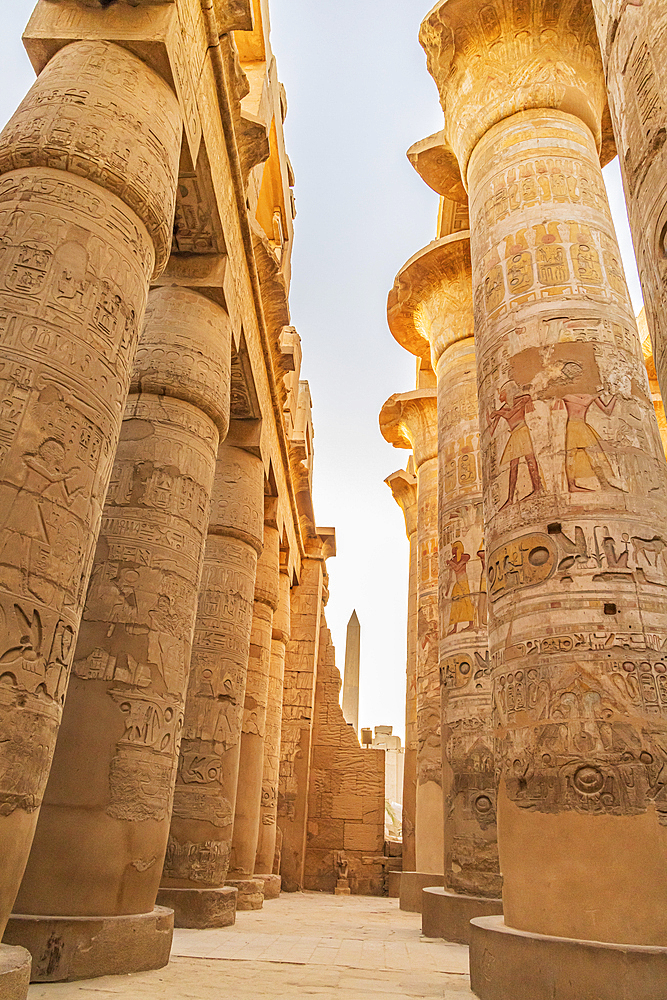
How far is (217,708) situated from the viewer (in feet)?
23.8

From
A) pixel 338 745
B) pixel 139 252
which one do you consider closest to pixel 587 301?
pixel 139 252

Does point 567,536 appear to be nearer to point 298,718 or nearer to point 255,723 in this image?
point 255,723

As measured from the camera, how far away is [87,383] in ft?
11.8

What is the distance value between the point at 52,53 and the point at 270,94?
524cm

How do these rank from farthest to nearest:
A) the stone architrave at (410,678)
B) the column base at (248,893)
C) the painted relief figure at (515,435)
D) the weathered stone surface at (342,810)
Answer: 1. the weathered stone surface at (342,810)
2. the stone architrave at (410,678)
3. the column base at (248,893)
4. the painted relief figure at (515,435)

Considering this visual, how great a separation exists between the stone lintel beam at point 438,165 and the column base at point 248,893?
8.70m

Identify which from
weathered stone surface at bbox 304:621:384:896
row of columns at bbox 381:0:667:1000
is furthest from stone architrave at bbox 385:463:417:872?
row of columns at bbox 381:0:667:1000

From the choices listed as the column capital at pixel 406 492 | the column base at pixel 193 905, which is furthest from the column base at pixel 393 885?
the column base at pixel 193 905

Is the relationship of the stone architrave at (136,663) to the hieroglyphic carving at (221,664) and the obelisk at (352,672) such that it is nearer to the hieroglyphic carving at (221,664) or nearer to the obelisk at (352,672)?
the hieroglyphic carving at (221,664)

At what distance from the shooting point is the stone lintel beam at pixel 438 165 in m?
8.24

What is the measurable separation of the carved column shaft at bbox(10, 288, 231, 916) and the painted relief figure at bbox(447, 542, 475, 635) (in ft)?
9.88

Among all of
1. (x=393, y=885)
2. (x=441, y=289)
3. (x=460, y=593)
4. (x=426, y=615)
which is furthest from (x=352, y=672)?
(x=460, y=593)

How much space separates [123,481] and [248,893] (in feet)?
19.2

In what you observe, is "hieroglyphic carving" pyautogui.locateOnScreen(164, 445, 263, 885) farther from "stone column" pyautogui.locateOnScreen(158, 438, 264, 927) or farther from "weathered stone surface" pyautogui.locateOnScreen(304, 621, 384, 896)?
"weathered stone surface" pyautogui.locateOnScreen(304, 621, 384, 896)
